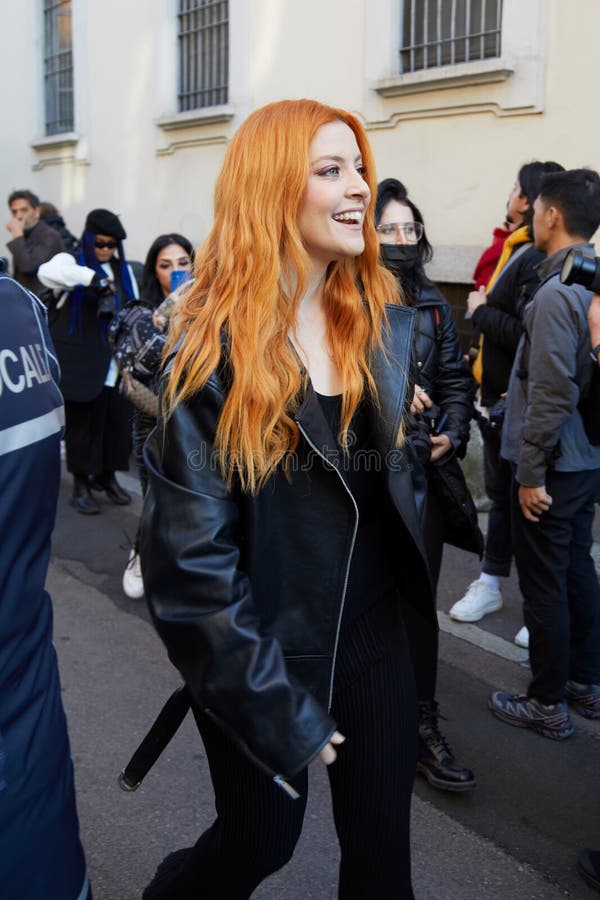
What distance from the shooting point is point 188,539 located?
1.78 metres

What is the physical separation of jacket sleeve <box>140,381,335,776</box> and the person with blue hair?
14.4 ft

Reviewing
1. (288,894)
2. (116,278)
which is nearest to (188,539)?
(288,894)

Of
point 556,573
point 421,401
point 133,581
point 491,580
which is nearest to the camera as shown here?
point 421,401

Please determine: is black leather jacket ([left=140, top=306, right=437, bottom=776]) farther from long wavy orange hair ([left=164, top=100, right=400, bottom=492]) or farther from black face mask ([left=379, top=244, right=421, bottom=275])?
black face mask ([left=379, top=244, right=421, bottom=275])

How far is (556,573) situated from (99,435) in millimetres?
3636

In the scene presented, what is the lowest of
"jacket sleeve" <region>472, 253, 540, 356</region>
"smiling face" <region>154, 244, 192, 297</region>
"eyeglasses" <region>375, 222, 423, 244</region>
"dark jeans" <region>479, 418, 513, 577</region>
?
"dark jeans" <region>479, 418, 513, 577</region>

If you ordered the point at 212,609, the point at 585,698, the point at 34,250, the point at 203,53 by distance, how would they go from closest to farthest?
the point at 212,609, the point at 585,698, the point at 34,250, the point at 203,53

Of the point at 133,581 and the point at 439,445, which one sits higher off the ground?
the point at 439,445

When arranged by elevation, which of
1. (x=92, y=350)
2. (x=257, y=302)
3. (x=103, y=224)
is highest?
(x=103, y=224)

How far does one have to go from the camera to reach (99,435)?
20.8 feet

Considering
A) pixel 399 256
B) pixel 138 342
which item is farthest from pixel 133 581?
pixel 399 256

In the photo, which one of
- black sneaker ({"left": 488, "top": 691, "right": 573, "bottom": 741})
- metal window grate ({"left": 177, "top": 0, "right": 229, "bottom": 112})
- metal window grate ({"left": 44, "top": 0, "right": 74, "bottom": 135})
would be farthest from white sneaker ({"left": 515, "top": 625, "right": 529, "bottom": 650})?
metal window grate ({"left": 44, "top": 0, "right": 74, "bottom": 135})

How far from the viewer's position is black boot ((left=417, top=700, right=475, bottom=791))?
125 inches

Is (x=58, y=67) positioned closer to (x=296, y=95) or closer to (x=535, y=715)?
(x=296, y=95)
